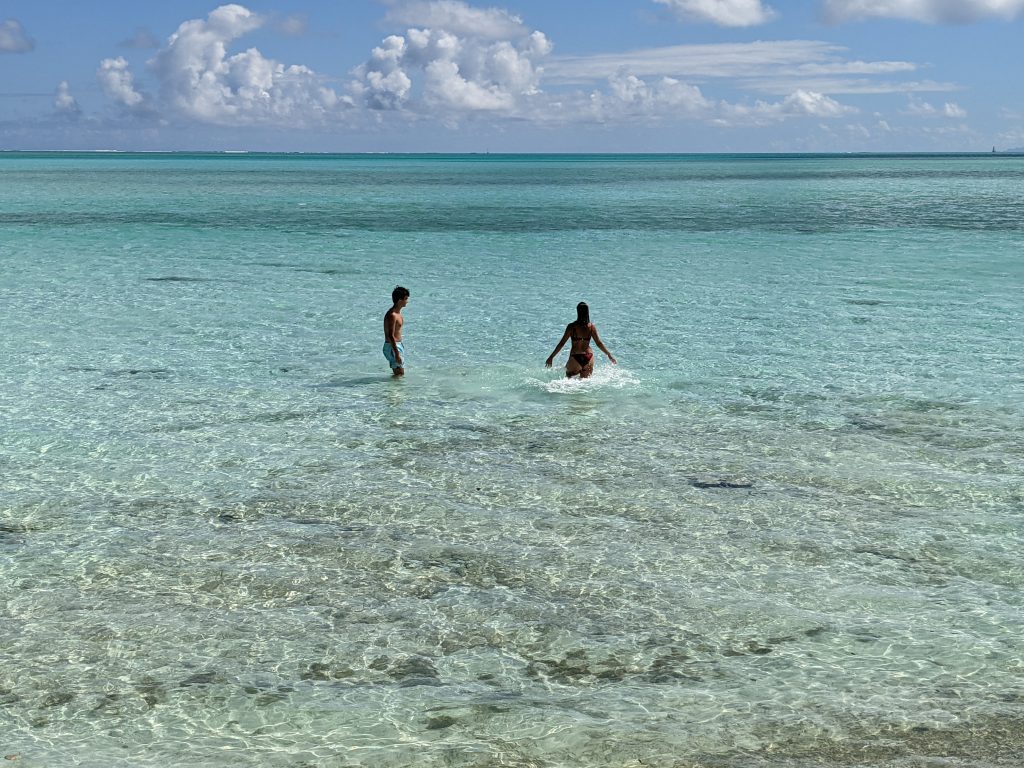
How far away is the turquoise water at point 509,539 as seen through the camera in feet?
22.8

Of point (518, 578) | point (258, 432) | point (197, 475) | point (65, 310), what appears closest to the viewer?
point (518, 578)

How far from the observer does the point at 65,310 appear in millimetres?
24391

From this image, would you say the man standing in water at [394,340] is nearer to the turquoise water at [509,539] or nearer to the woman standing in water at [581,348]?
the turquoise water at [509,539]

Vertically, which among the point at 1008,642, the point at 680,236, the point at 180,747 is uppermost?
the point at 680,236

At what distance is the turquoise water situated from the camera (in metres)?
6.95

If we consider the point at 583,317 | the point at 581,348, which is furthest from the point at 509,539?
the point at 581,348

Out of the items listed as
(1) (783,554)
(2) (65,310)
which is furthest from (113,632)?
(2) (65,310)

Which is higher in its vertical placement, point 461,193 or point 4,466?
point 461,193

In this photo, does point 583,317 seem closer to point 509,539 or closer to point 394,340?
point 394,340

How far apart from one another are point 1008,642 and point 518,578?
4015 millimetres

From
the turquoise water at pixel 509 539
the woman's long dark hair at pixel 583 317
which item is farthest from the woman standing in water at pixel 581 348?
the turquoise water at pixel 509 539

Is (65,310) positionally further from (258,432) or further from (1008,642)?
(1008,642)

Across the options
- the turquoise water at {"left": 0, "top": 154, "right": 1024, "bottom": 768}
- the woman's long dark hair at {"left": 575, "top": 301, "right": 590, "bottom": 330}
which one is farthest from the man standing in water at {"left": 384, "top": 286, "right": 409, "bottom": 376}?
the woman's long dark hair at {"left": 575, "top": 301, "right": 590, "bottom": 330}

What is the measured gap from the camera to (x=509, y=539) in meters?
10.1
